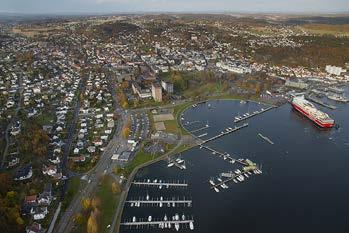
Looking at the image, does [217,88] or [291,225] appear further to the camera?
[217,88]

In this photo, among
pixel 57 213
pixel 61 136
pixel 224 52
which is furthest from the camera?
pixel 224 52

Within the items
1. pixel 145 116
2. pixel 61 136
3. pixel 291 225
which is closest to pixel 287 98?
pixel 145 116

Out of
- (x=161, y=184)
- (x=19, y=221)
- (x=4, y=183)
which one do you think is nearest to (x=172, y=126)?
(x=161, y=184)

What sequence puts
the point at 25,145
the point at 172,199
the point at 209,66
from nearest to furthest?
the point at 172,199
the point at 25,145
the point at 209,66

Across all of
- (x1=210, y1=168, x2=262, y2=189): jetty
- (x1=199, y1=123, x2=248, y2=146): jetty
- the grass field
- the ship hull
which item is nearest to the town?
(x1=199, y1=123, x2=248, y2=146): jetty

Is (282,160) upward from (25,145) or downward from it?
downward

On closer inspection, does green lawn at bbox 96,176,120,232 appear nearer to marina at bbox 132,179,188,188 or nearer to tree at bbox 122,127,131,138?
marina at bbox 132,179,188,188

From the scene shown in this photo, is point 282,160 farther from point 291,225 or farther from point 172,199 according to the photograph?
point 172,199
